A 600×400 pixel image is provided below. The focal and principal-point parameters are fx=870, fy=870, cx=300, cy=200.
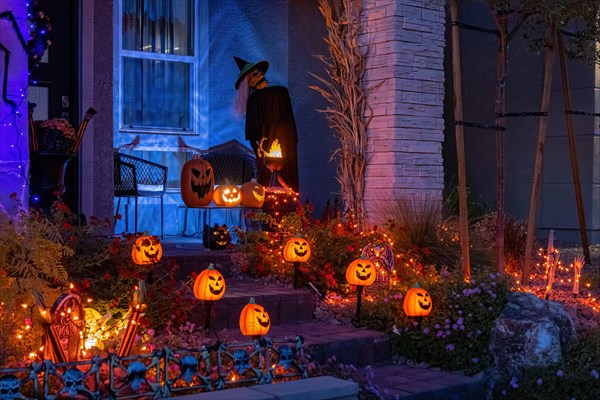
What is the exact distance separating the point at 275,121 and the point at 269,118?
8 centimetres

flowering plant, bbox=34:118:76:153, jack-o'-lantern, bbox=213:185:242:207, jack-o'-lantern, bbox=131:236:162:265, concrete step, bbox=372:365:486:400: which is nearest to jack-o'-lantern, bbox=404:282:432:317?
concrete step, bbox=372:365:486:400

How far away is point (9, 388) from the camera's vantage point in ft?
13.0

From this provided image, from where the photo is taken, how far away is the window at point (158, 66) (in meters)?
12.0

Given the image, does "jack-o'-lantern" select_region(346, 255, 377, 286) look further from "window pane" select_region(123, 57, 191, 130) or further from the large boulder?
"window pane" select_region(123, 57, 191, 130)

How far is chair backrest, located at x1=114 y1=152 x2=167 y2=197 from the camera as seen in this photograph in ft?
33.6

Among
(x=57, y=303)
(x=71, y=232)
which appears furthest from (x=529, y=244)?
(x=57, y=303)

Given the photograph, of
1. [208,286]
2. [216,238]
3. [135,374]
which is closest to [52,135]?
[216,238]

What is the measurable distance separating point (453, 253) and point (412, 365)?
2.14 metres

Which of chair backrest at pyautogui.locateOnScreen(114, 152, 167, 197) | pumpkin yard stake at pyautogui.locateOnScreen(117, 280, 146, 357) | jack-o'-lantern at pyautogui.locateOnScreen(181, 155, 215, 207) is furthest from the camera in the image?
chair backrest at pyautogui.locateOnScreen(114, 152, 167, 197)

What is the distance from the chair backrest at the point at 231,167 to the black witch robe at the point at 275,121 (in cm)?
164

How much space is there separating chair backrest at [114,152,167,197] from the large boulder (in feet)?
16.9

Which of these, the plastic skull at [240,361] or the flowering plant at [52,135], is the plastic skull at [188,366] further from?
the flowering plant at [52,135]

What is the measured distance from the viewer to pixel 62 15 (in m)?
9.41

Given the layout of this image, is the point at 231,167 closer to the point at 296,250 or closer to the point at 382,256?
the point at 382,256
